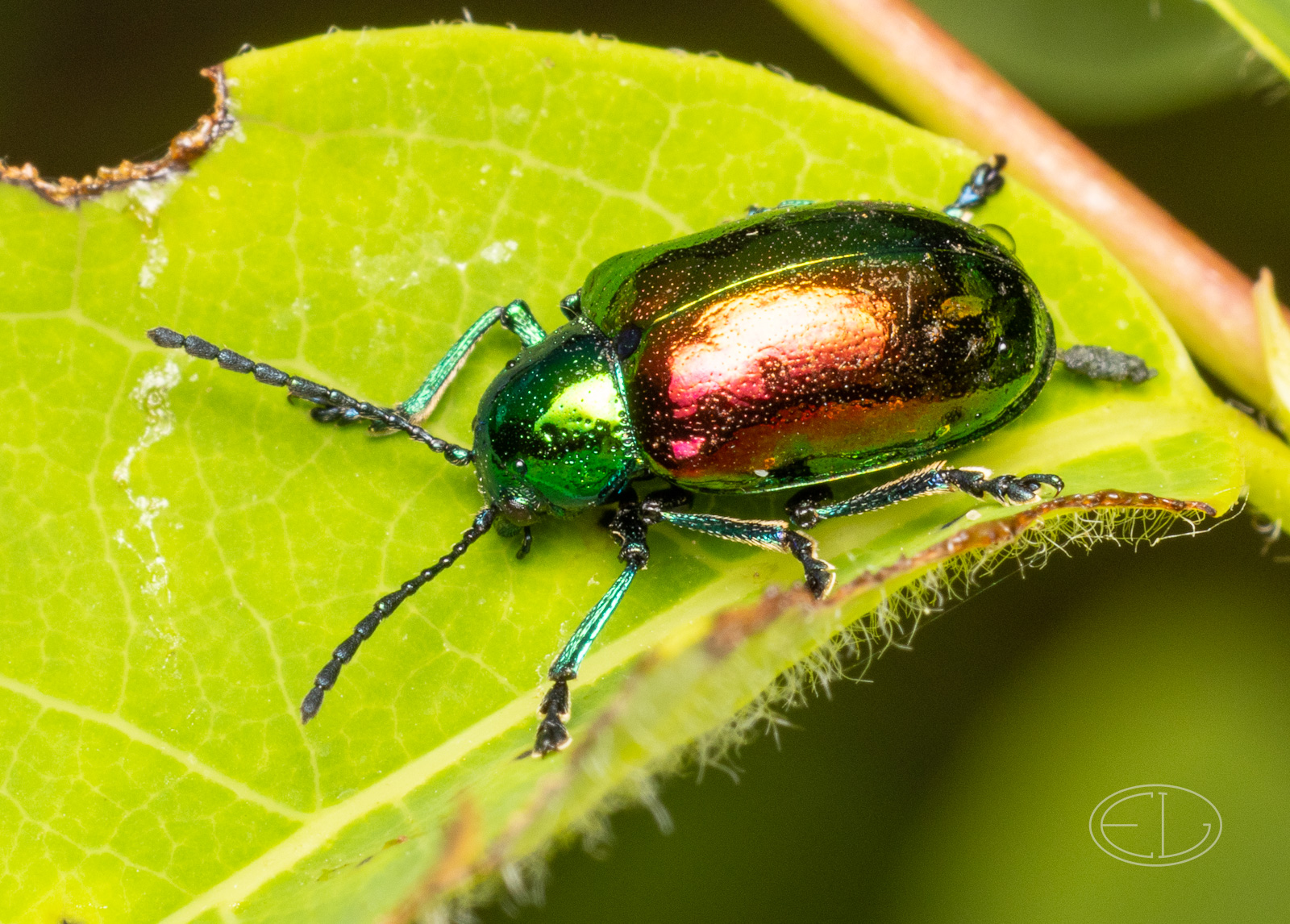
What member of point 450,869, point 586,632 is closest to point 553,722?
point 586,632

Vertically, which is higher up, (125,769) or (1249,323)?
(125,769)

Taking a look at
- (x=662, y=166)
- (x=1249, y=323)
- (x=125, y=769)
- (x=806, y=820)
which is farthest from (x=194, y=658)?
(x=1249, y=323)

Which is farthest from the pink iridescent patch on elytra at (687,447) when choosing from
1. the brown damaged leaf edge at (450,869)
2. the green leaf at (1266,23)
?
the green leaf at (1266,23)

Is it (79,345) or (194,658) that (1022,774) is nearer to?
(194,658)

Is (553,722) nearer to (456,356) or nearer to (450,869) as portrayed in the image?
(450,869)

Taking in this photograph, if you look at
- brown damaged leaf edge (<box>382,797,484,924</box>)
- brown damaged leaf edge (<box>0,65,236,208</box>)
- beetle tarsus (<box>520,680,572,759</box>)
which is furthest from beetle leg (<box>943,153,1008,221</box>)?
brown damaged leaf edge (<box>382,797,484,924</box>)

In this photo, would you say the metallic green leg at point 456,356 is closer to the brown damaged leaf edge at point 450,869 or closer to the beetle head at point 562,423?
the beetle head at point 562,423
